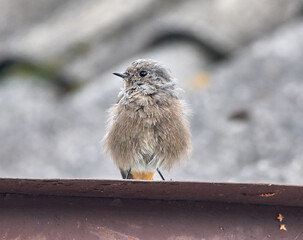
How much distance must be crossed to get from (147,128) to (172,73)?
167cm

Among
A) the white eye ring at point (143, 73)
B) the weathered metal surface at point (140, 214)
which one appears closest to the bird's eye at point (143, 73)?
the white eye ring at point (143, 73)

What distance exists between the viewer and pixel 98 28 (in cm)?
893

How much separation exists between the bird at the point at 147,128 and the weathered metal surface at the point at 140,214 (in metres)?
2.57

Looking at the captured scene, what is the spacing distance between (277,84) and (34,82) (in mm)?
2890

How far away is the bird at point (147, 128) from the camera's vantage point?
6109 mm

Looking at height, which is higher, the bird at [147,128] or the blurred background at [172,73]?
the blurred background at [172,73]

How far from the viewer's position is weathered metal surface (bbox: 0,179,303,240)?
345cm

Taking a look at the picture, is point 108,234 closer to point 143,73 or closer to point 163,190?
point 163,190

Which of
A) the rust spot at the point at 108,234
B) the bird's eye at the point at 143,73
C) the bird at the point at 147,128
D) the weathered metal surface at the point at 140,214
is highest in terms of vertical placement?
the bird's eye at the point at 143,73

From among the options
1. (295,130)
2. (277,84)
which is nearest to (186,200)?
(295,130)

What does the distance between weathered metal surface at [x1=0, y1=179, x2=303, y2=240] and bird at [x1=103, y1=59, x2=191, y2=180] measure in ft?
8.44

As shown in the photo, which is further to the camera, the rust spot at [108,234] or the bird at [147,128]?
the bird at [147,128]

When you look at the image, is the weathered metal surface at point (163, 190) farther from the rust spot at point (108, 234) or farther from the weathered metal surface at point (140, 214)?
the rust spot at point (108, 234)

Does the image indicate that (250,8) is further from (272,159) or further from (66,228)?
(66,228)
